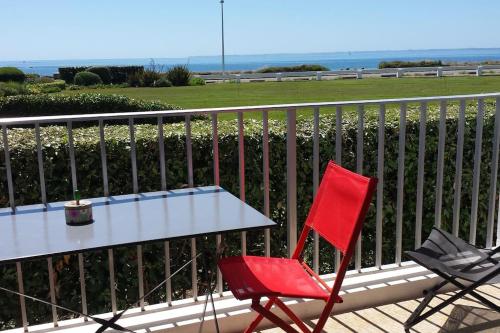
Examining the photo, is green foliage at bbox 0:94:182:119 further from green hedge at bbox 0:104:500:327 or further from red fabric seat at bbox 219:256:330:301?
red fabric seat at bbox 219:256:330:301

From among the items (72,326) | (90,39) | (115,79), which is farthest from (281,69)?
(72,326)

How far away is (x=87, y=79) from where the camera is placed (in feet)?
94.3

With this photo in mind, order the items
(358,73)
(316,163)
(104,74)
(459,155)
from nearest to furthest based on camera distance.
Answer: (316,163)
(459,155)
(358,73)
(104,74)

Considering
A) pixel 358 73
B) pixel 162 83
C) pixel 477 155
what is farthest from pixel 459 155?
pixel 358 73

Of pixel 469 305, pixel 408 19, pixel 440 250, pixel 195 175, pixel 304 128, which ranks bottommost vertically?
pixel 469 305

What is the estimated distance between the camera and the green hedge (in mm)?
3672

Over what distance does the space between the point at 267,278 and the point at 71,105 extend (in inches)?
351

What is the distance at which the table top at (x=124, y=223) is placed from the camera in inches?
75.8

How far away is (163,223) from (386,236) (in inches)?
115

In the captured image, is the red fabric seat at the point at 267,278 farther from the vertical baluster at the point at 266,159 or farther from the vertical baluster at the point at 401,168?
the vertical baluster at the point at 401,168

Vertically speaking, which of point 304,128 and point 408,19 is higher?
point 408,19

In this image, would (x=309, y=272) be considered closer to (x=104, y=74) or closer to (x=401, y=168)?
(x=401, y=168)

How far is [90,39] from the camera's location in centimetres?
7019

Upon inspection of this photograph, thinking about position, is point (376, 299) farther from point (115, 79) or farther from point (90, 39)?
point (90, 39)
